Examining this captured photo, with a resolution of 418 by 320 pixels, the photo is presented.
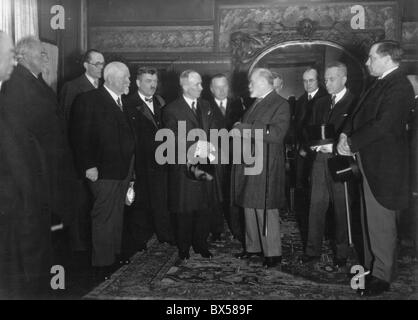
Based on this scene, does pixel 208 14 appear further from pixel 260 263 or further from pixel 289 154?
pixel 260 263

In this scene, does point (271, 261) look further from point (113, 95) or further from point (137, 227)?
point (113, 95)

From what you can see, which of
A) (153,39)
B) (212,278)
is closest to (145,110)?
(212,278)

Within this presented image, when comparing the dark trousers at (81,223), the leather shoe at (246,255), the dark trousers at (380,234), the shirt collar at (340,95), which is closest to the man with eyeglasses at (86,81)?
the dark trousers at (81,223)

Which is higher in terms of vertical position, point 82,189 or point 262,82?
point 262,82

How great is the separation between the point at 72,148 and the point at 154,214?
1.23 meters

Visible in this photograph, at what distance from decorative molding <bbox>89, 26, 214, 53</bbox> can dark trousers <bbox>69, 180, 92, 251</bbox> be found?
4.20 meters

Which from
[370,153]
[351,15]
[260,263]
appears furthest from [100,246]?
[351,15]

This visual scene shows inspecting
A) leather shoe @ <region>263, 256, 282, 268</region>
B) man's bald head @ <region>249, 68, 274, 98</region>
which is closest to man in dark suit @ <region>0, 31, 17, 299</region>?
man's bald head @ <region>249, 68, 274, 98</region>

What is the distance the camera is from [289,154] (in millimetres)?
6605

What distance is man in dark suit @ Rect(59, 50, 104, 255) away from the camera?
160 inches

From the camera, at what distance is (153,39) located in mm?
7652

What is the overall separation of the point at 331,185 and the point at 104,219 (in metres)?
1.89

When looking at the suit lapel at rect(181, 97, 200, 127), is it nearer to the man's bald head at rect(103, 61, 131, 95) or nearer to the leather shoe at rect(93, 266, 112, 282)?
the man's bald head at rect(103, 61, 131, 95)

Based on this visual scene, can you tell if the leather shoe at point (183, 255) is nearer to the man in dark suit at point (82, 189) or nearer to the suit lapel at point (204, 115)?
the man in dark suit at point (82, 189)
